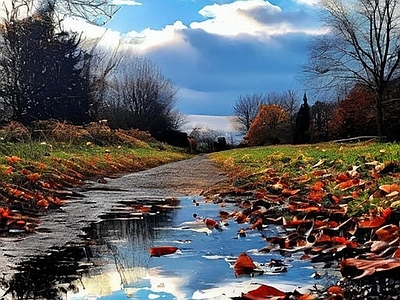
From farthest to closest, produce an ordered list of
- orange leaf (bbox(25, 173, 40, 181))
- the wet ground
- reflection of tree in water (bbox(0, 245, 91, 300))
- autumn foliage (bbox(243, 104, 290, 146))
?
autumn foliage (bbox(243, 104, 290, 146)), orange leaf (bbox(25, 173, 40, 181)), the wet ground, reflection of tree in water (bbox(0, 245, 91, 300))

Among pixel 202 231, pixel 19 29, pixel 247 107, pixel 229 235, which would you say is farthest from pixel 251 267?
pixel 247 107

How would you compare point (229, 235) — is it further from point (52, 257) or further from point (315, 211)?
point (52, 257)

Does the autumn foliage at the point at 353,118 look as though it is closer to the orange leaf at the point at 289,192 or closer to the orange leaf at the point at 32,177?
the orange leaf at the point at 289,192

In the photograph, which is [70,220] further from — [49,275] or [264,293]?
[264,293]

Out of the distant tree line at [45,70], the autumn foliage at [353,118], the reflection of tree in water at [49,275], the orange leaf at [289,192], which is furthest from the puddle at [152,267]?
the autumn foliage at [353,118]

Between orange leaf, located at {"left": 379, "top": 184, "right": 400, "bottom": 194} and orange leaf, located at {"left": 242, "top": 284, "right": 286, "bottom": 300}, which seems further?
orange leaf, located at {"left": 379, "top": 184, "right": 400, "bottom": 194}

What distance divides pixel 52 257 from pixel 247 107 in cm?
7357

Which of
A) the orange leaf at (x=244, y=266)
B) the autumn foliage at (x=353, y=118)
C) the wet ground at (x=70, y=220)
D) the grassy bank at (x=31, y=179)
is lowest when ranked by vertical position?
the orange leaf at (x=244, y=266)

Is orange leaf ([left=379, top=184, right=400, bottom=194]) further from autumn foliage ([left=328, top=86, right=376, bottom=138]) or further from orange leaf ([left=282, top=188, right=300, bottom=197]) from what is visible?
autumn foliage ([left=328, top=86, right=376, bottom=138])

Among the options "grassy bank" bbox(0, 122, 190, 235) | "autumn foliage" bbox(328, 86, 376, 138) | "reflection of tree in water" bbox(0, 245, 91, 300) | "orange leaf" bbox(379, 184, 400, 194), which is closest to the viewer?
"reflection of tree in water" bbox(0, 245, 91, 300)

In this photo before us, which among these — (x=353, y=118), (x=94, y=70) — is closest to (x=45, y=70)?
(x=94, y=70)

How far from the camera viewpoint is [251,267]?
7.89ft

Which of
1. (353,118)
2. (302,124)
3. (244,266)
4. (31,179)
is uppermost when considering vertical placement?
(302,124)

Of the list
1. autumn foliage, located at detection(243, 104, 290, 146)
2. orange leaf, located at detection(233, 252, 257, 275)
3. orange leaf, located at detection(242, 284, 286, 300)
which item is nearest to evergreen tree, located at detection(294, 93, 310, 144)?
autumn foliage, located at detection(243, 104, 290, 146)
